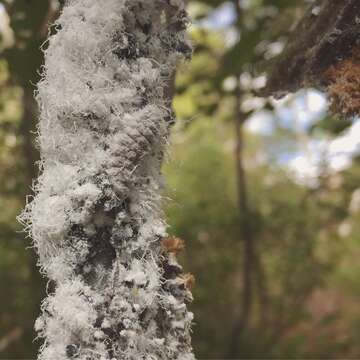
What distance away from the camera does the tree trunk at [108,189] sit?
0.43 m

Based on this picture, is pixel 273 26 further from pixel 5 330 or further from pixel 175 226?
pixel 5 330

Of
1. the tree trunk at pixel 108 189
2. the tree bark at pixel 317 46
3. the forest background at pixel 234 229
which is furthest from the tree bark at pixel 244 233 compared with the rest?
the tree trunk at pixel 108 189

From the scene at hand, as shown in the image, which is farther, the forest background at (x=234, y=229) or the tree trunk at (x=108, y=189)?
the forest background at (x=234, y=229)

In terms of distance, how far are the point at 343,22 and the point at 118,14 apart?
0.21m

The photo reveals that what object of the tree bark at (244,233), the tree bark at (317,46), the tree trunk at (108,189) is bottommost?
the tree trunk at (108,189)

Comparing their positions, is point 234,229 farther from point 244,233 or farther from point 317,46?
point 317,46

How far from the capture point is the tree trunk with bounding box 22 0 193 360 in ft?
1.41

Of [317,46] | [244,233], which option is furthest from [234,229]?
[317,46]

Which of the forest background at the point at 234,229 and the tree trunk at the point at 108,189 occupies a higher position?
the forest background at the point at 234,229

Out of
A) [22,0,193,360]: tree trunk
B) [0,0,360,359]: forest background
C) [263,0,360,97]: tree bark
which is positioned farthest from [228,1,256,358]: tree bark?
[22,0,193,360]: tree trunk

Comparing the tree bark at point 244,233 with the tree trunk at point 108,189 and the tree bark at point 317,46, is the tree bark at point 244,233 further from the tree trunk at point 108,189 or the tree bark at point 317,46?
the tree trunk at point 108,189

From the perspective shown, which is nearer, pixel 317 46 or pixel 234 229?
pixel 317 46

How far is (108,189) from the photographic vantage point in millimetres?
438

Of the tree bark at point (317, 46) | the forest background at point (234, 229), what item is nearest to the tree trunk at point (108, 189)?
the tree bark at point (317, 46)
